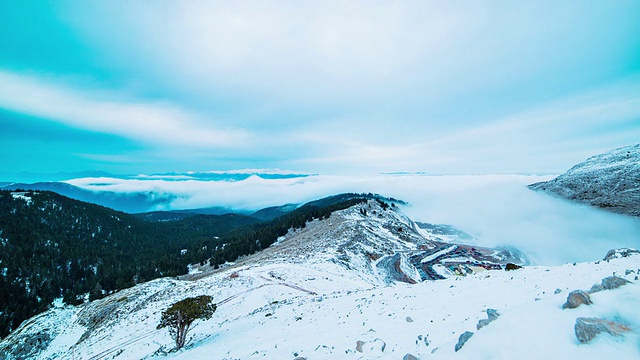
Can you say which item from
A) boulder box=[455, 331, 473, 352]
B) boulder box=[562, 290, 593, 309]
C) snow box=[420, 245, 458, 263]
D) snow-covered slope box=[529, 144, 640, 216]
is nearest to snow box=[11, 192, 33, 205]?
snow box=[420, 245, 458, 263]

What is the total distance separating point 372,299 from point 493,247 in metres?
130

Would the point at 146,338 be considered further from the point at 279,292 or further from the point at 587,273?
the point at 587,273

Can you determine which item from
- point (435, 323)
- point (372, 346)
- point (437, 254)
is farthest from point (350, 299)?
point (437, 254)

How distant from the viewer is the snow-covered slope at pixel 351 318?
7.81 metres

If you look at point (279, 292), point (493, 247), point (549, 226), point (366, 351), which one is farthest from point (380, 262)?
point (549, 226)

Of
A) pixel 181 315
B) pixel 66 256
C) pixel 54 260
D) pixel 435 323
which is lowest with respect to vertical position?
pixel 54 260

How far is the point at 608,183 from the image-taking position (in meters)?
127

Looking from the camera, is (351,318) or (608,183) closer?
(351,318)

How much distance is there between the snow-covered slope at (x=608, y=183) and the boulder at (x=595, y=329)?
154 m

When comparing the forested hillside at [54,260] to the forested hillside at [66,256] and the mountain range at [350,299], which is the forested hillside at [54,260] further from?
the mountain range at [350,299]

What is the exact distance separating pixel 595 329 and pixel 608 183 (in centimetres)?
18026

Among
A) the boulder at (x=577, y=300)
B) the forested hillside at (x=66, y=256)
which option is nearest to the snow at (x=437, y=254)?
the forested hillside at (x=66, y=256)

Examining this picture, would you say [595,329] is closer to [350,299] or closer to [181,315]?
[350,299]

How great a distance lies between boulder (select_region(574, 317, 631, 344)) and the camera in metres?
6.56
